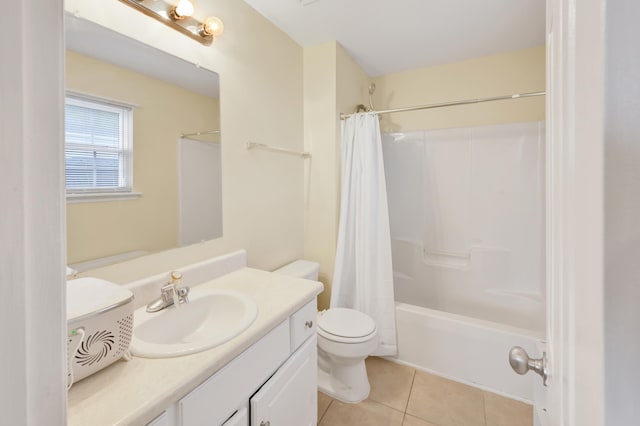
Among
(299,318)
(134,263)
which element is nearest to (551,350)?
(299,318)

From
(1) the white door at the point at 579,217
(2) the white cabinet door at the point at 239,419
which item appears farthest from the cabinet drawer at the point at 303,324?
(1) the white door at the point at 579,217

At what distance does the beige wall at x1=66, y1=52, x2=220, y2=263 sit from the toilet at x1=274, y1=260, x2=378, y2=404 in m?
0.95

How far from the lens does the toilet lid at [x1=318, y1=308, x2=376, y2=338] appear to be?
5.38 ft

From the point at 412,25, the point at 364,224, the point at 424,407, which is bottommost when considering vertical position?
the point at 424,407

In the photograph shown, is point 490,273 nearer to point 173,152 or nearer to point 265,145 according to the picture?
point 265,145

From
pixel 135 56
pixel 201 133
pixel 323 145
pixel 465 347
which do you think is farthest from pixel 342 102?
pixel 465 347

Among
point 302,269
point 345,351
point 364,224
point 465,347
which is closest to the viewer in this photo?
point 345,351

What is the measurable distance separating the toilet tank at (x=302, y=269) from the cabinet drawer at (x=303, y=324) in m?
0.60

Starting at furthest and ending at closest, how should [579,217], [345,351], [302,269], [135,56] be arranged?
[302,269], [345,351], [135,56], [579,217]

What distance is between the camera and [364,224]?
2.12m

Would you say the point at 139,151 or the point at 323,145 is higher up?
the point at 323,145

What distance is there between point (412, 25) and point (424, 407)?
2.45m

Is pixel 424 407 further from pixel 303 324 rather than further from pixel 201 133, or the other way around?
pixel 201 133

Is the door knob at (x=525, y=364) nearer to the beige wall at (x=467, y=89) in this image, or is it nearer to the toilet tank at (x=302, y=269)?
the toilet tank at (x=302, y=269)
